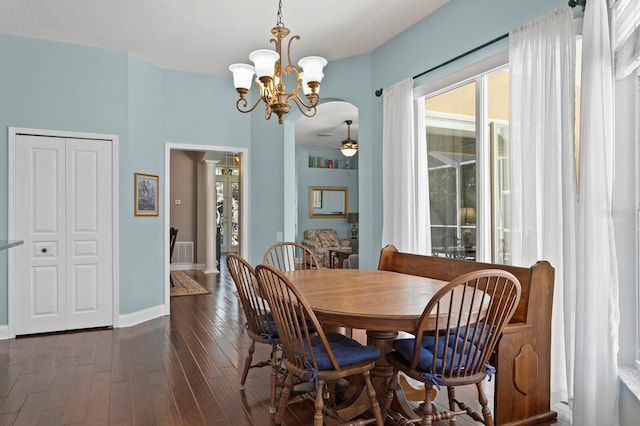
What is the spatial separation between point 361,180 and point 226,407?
285cm

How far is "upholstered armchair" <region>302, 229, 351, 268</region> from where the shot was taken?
966cm

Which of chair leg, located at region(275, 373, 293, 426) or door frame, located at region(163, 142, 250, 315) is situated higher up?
door frame, located at region(163, 142, 250, 315)

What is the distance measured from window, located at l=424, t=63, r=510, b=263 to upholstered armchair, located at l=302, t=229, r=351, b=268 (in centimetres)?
584

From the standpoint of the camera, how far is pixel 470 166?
354 cm

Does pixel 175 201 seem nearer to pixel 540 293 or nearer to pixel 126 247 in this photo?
pixel 126 247

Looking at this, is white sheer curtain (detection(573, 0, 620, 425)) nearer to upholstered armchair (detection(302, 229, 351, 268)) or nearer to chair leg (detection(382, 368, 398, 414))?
chair leg (detection(382, 368, 398, 414))

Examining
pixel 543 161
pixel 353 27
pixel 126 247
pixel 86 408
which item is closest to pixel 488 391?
pixel 543 161

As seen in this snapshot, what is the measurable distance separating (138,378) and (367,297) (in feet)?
6.46

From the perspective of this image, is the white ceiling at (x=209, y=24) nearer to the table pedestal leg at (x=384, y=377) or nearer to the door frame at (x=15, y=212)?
the door frame at (x=15, y=212)

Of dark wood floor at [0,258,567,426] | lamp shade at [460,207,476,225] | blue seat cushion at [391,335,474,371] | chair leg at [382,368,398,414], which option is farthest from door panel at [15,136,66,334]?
lamp shade at [460,207,476,225]

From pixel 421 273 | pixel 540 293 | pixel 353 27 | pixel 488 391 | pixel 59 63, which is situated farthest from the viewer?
pixel 59 63

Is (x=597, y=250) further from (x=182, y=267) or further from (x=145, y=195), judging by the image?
(x=182, y=267)

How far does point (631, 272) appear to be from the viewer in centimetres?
230

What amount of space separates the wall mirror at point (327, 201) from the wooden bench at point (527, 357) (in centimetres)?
816
